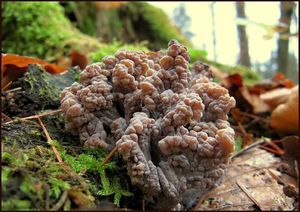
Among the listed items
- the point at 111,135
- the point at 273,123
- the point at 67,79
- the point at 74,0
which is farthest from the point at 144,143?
the point at 74,0

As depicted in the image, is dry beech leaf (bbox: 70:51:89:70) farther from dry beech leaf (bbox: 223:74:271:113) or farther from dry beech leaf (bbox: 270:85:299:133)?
dry beech leaf (bbox: 270:85:299:133)

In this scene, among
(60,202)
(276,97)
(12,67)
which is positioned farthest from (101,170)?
(276,97)

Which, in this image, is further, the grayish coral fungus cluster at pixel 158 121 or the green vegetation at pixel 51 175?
the grayish coral fungus cluster at pixel 158 121

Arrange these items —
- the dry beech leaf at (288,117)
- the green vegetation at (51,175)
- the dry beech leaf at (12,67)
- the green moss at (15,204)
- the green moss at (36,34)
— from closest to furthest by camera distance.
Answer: the green moss at (15,204) < the green vegetation at (51,175) < the dry beech leaf at (12,67) < the dry beech leaf at (288,117) < the green moss at (36,34)

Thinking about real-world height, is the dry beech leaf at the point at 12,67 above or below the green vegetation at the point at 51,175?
above

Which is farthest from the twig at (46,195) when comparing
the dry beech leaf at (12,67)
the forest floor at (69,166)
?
the dry beech leaf at (12,67)

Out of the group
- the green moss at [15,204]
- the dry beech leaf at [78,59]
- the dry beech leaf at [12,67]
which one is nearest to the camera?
the green moss at [15,204]

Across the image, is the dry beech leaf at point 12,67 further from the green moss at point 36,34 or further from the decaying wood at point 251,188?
the green moss at point 36,34
